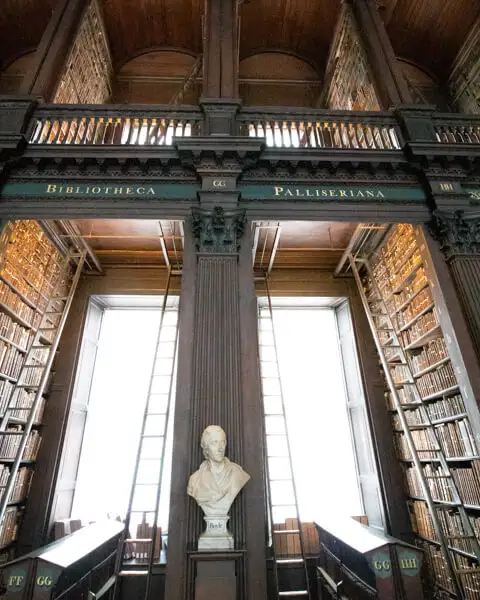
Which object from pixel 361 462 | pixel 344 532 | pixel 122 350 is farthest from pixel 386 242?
pixel 122 350

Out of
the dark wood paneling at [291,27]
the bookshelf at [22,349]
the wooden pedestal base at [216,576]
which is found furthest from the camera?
the dark wood paneling at [291,27]

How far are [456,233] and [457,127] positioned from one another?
224 cm

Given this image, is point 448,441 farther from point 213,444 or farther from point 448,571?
point 213,444

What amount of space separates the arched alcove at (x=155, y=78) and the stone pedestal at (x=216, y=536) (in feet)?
27.0

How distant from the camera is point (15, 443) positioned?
209 inches

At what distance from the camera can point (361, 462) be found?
6543 millimetres

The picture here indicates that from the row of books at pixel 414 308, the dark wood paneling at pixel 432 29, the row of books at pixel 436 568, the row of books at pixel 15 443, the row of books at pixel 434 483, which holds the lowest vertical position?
the row of books at pixel 436 568

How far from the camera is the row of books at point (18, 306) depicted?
5.11m

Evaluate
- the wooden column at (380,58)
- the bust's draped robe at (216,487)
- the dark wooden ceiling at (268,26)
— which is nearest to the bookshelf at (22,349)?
the bust's draped robe at (216,487)

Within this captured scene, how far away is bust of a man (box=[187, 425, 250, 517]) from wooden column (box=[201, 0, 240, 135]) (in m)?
4.30

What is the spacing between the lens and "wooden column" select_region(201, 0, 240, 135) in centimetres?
570

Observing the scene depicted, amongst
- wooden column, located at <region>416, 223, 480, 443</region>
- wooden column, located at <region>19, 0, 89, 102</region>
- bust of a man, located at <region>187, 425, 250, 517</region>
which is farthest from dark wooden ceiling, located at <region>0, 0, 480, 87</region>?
bust of a man, located at <region>187, 425, 250, 517</region>

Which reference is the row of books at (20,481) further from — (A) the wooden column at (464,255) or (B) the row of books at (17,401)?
(A) the wooden column at (464,255)

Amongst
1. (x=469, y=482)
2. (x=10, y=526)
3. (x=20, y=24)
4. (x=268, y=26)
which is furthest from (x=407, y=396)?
(x=20, y=24)
